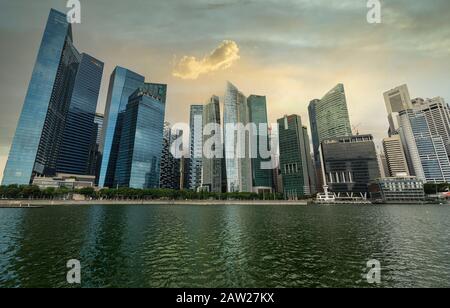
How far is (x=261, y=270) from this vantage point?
23.7 m
